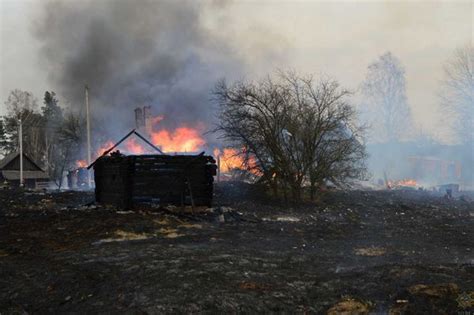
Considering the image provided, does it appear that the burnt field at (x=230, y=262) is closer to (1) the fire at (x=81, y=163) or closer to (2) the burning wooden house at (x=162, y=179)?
(2) the burning wooden house at (x=162, y=179)

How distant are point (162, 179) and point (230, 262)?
8236 mm

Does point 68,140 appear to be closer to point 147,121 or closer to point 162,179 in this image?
point 147,121

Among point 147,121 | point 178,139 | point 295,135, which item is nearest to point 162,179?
point 295,135

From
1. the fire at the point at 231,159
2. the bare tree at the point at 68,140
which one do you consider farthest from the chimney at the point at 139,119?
the bare tree at the point at 68,140

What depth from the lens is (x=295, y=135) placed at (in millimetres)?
18906

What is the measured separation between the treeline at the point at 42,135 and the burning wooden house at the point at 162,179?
36.4m

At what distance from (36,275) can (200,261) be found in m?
2.66

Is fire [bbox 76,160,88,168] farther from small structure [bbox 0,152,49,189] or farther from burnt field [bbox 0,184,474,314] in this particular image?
burnt field [bbox 0,184,474,314]

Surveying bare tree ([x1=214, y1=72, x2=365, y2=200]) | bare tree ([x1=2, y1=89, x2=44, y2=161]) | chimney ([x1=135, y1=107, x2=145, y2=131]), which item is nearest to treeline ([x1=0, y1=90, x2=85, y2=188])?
bare tree ([x1=2, y1=89, x2=44, y2=161])

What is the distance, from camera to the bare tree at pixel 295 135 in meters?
18.8

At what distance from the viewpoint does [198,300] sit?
5223 millimetres

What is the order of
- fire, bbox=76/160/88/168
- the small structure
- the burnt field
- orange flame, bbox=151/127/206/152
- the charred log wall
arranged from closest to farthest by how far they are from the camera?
the burnt field < the charred log wall < orange flame, bbox=151/127/206/152 < the small structure < fire, bbox=76/160/88/168

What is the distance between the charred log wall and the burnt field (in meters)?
0.75

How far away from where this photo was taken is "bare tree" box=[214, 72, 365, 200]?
18.8 meters
